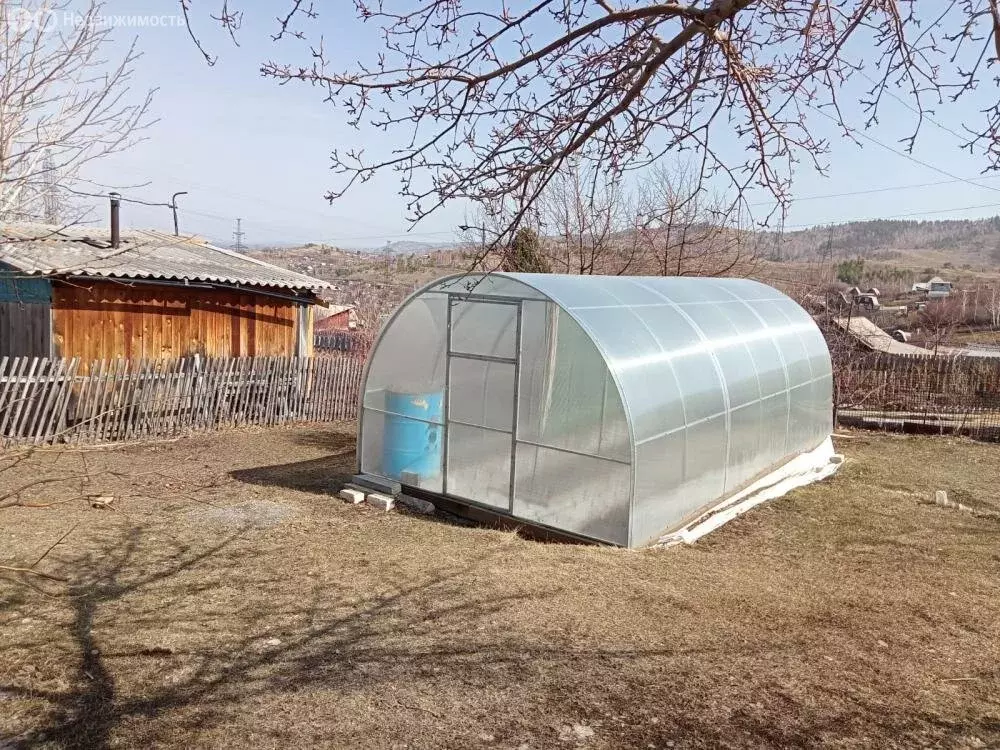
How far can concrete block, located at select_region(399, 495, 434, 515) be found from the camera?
9430 millimetres

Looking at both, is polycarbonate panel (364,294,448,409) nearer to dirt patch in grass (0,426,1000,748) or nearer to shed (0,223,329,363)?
dirt patch in grass (0,426,1000,748)

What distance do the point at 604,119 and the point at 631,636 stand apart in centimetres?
356

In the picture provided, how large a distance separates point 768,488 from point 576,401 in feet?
13.4

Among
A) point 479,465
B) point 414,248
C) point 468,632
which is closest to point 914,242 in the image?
point 414,248

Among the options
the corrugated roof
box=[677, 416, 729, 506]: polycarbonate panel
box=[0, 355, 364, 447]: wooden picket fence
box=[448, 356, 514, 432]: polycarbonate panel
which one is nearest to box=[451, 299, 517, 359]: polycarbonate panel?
box=[448, 356, 514, 432]: polycarbonate panel

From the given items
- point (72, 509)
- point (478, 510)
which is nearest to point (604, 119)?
point (478, 510)

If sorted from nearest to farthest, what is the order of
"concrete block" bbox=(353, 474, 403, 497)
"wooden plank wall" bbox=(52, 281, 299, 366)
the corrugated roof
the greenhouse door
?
the greenhouse door
"concrete block" bbox=(353, 474, 403, 497)
the corrugated roof
"wooden plank wall" bbox=(52, 281, 299, 366)

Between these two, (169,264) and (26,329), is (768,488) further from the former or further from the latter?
(26,329)

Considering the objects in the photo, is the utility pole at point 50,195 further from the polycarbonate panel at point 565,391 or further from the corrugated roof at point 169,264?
the polycarbonate panel at point 565,391

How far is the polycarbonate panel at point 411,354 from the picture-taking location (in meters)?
9.70

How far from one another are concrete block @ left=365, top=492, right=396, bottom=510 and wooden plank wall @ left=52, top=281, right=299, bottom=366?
6.62m

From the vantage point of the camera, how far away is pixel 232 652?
4980mm

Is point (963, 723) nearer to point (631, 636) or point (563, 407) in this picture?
point (631, 636)

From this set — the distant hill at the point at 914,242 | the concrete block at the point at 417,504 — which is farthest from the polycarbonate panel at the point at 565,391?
the distant hill at the point at 914,242
